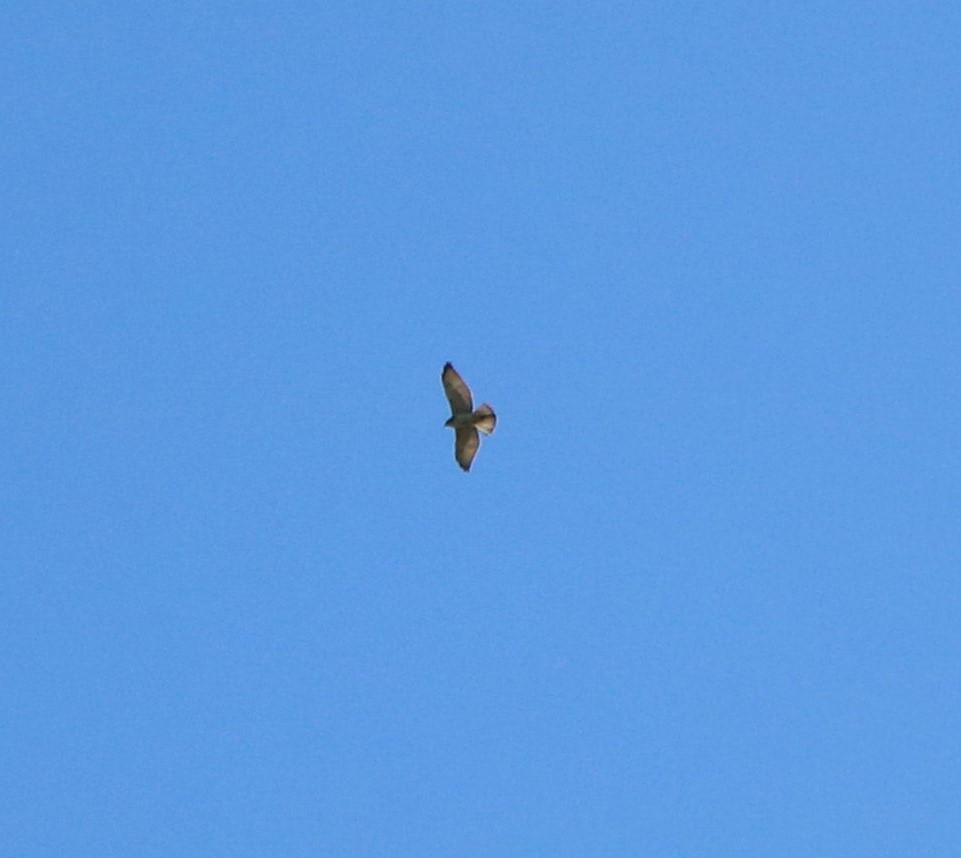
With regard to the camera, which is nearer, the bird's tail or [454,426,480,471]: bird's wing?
the bird's tail

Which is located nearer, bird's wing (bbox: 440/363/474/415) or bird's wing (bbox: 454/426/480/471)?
bird's wing (bbox: 440/363/474/415)

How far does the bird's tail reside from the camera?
74.3 meters

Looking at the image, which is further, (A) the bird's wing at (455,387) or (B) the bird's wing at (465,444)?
(B) the bird's wing at (465,444)

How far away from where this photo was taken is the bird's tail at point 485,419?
244ft

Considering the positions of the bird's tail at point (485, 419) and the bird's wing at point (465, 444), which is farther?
the bird's wing at point (465, 444)

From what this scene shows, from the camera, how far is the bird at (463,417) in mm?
74062

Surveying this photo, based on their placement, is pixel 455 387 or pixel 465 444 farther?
pixel 465 444

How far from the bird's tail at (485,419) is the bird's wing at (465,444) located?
377mm

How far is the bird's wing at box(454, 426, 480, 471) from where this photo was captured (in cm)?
7481

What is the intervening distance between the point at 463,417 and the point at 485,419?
1.21 feet

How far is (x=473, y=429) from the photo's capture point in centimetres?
7469

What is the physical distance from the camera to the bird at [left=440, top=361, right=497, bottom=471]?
7406 centimetres

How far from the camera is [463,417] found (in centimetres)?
7444

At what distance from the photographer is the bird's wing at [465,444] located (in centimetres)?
7481
